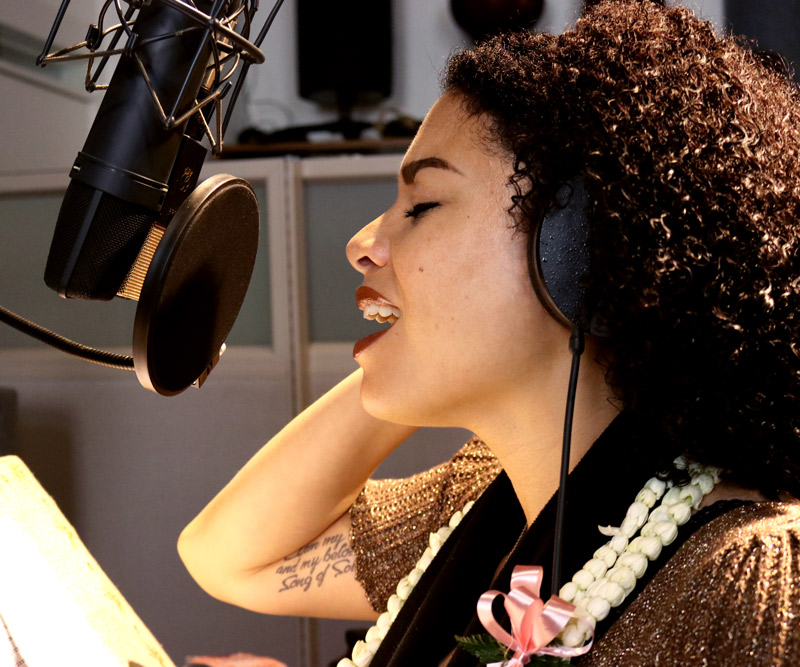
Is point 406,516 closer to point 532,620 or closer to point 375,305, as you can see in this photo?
point 375,305

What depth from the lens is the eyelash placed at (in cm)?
78

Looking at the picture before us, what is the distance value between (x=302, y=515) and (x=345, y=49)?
45.2 inches

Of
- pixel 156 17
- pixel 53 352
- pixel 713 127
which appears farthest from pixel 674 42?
Answer: pixel 53 352

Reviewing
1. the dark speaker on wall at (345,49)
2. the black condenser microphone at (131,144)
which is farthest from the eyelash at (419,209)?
the dark speaker on wall at (345,49)

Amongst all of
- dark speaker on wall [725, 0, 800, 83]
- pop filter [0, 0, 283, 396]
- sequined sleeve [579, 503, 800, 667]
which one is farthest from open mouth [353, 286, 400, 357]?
dark speaker on wall [725, 0, 800, 83]

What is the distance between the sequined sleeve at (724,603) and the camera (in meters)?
0.53

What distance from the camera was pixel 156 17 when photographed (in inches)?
23.4

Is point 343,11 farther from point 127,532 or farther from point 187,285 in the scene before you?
point 187,285

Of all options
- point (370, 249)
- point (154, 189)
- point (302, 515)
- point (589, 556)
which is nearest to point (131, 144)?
point (154, 189)

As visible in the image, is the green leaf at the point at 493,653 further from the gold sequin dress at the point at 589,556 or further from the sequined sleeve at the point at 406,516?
the sequined sleeve at the point at 406,516

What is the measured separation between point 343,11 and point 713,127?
4.36 feet

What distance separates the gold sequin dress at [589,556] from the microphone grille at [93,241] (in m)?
0.41

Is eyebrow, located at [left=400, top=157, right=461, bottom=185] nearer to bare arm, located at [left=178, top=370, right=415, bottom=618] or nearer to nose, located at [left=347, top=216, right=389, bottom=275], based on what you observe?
nose, located at [left=347, top=216, right=389, bottom=275]

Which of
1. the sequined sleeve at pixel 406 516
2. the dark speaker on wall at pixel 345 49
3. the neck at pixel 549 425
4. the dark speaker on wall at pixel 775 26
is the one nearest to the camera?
the neck at pixel 549 425
